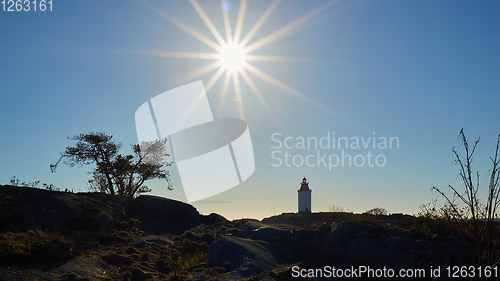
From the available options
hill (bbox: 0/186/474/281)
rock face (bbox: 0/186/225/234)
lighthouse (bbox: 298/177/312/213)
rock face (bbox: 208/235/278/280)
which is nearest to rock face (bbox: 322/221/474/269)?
hill (bbox: 0/186/474/281)

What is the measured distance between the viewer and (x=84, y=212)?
17.5m

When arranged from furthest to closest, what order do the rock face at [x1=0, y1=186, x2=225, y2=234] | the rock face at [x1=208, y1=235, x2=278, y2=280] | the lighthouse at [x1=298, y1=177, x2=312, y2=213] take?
the lighthouse at [x1=298, y1=177, x2=312, y2=213] < the rock face at [x1=0, y1=186, x2=225, y2=234] < the rock face at [x1=208, y1=235, x2=278, y2=280]

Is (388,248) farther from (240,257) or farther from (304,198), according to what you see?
(304,198)

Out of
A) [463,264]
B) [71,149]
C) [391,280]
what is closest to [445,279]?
[463,264]

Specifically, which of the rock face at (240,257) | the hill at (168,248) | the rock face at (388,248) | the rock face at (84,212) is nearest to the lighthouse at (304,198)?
the rock face at (84,212)

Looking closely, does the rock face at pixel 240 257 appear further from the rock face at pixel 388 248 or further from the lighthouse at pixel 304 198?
the lighthouse at pixel 304 198

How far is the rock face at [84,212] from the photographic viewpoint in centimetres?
1480

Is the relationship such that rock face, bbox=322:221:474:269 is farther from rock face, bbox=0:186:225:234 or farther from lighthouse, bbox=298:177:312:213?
lighthouse, bbox=298:177:312:213

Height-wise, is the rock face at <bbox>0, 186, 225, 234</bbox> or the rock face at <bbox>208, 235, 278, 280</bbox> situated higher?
the rock face at <bbox>0, 186, 225, 234</bbox>

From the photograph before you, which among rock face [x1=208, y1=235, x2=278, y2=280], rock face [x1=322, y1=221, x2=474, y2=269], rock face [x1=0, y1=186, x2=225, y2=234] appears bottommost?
rock face [x1=208, y1=235, x2=278, y2=280]

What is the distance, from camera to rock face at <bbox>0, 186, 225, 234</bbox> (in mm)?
14805

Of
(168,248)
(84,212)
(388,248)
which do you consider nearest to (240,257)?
(168,248)

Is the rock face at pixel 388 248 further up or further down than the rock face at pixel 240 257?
further up

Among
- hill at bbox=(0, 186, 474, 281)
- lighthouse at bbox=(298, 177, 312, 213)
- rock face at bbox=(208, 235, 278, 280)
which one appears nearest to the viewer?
hill at bbox=(0, 186, 474, 281)
